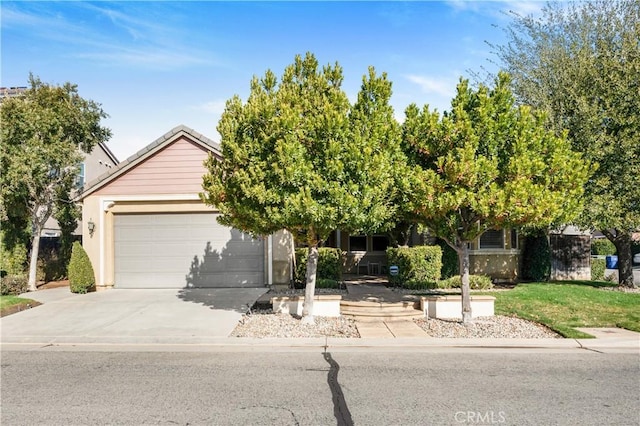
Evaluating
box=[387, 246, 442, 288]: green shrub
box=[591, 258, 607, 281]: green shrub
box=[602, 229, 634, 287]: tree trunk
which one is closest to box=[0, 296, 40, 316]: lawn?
box=[387, 246, 442, 288]: green shrub

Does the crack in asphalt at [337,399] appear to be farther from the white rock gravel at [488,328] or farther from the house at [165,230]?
the house at [165,230]

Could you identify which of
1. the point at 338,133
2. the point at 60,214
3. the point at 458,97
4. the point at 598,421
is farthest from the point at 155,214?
the point at 598,421

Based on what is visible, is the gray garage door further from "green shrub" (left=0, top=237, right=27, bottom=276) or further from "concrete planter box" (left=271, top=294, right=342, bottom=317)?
"concrete planter box" (left=271, top=294, right=342, bottom=317)

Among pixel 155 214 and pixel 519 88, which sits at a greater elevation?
pixel 519 88

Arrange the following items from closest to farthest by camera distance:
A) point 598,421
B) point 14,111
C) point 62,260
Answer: point 598,421 → point 14,111 → point 62,260

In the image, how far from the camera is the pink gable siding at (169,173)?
14.9m

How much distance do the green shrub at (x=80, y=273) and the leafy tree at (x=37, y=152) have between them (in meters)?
1.92

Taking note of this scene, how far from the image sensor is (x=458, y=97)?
9367 millimetres

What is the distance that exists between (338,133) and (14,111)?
38.4 ft

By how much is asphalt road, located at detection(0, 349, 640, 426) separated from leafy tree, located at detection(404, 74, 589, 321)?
9.15 ft

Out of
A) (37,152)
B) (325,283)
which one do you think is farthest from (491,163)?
(37,152)

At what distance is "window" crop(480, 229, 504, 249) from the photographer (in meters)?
16.9

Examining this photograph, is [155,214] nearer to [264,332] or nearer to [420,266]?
[264,332]

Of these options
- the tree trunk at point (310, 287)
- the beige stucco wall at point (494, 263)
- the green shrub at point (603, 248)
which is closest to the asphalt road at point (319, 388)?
the tree trunk at point (310, 287)
